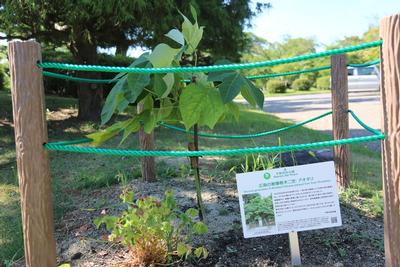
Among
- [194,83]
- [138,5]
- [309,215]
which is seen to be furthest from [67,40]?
[309,215]

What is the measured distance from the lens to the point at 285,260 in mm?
2441

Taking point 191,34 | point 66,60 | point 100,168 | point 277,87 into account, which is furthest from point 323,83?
point 191,34

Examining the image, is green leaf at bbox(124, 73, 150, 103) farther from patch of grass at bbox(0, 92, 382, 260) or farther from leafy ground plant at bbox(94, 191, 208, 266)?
patch of grass at bbox(0, 92, 382, 260)

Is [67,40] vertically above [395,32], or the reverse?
[67,40]

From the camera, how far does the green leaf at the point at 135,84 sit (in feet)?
6.77

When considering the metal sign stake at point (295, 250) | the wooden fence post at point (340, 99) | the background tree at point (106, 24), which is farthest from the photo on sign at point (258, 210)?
the background tree at point (106, 24)

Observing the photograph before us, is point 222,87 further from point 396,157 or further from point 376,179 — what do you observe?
point 376,179

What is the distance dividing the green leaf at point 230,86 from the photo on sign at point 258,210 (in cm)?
48

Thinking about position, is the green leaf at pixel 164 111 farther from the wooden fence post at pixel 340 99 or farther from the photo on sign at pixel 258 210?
the wooden fence post at pixel 340 99

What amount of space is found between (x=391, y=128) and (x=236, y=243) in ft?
3.79

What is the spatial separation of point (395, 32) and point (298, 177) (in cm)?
74

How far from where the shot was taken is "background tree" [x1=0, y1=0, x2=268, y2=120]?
6484mm

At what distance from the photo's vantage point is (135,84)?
6.80ft

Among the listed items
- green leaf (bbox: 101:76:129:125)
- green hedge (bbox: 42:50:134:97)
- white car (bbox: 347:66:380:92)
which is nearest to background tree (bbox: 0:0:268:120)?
green hedge (bbox: 42:50:134:97)
